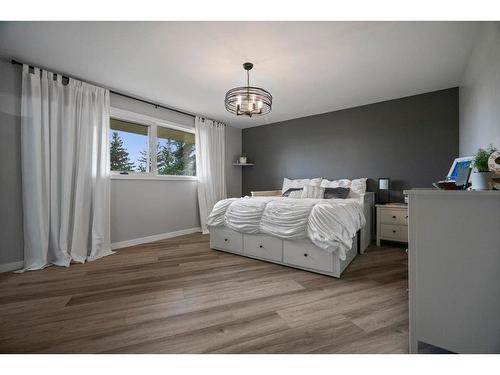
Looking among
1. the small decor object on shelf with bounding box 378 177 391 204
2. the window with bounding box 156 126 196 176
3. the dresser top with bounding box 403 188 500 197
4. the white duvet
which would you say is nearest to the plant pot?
the dresser top with bounding box 403 188 500 197

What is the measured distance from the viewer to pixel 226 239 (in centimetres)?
292

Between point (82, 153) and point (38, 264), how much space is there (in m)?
1.30

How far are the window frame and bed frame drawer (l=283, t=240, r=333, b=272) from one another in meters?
2.39

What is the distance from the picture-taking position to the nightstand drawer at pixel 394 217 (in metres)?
2.95

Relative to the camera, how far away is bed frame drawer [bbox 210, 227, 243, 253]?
2803mm

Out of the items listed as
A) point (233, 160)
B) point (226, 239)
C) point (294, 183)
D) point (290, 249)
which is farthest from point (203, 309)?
point (233, 160)

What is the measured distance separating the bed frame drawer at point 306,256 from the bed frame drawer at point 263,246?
0.08m

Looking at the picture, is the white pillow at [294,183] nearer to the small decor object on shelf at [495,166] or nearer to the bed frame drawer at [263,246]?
the bed frame drawer at [263,246]

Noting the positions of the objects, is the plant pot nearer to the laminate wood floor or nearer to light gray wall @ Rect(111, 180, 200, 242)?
the laminate wood floor

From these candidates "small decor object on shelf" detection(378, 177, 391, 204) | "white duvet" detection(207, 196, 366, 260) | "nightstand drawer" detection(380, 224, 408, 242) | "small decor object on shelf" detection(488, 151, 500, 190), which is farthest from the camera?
"small decor object on shelf" detection(378, 177, 391, 204)

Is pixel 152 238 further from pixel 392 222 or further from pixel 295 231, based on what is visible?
pixel 392 222

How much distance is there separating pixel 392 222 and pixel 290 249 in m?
1.70

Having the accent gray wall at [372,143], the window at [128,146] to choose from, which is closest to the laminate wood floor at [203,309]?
the window at [128,146]
